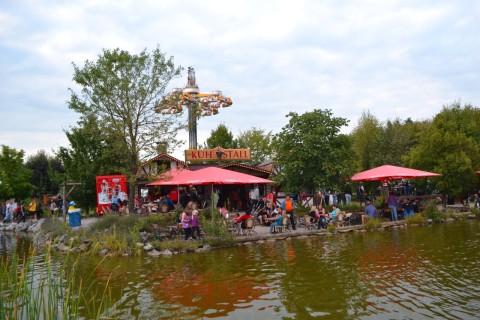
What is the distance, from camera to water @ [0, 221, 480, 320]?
782 cm

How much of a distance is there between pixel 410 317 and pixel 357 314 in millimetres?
898

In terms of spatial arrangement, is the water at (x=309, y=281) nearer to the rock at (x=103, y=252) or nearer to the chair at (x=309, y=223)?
the rock at (x=103, y=252)

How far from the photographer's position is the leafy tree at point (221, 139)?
46.7 m

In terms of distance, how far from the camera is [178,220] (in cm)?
1842

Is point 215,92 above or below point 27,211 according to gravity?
above

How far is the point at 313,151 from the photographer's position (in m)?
23.5

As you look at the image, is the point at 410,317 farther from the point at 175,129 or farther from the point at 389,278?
the point at 175,129

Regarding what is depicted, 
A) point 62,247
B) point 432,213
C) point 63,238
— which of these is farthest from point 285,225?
point 63,238

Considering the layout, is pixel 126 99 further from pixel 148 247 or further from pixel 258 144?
pixel 258 144

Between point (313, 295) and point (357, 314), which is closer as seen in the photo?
point (357, 314)

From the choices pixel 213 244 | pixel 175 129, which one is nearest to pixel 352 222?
pixel 213 244

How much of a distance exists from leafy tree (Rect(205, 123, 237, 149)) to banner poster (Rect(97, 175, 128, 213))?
23.9m

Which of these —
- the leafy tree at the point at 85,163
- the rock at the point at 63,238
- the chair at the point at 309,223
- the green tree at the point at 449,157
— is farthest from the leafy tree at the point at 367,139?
the rock at the point at 63,238

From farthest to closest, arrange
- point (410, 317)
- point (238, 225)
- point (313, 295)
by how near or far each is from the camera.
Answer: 1. point (238, 225)
2. point (313, 295)
3. point (410, 317)
